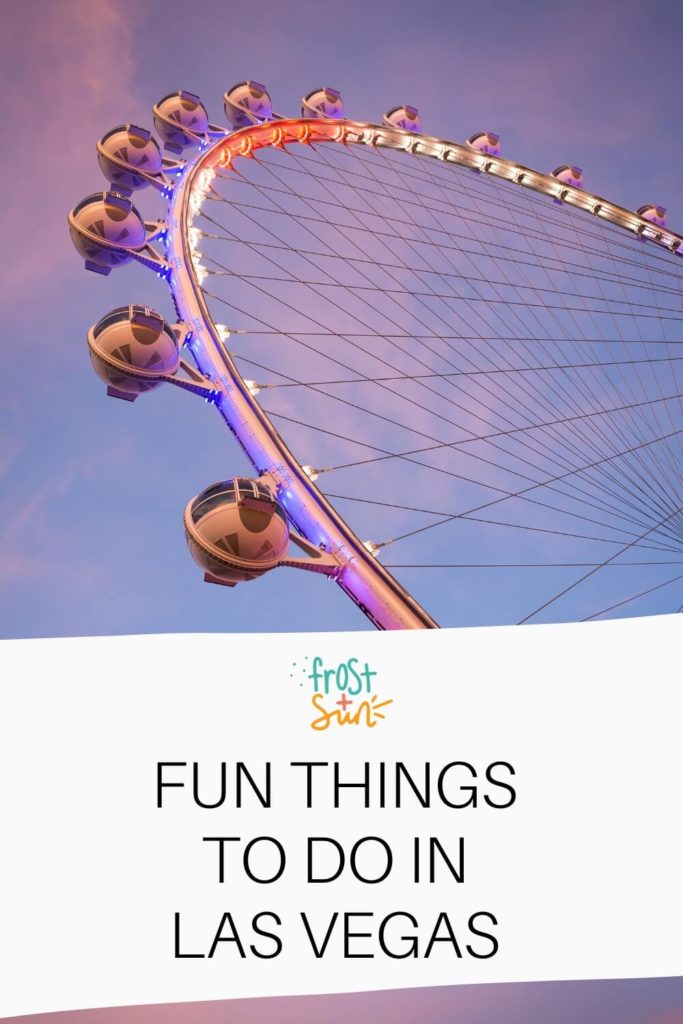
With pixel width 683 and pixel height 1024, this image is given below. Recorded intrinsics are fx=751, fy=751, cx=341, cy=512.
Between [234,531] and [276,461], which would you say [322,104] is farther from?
[234,531]

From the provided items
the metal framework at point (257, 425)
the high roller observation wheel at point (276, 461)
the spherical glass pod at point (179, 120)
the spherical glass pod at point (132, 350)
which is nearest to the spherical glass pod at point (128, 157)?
the metal framework at point (257, 425)

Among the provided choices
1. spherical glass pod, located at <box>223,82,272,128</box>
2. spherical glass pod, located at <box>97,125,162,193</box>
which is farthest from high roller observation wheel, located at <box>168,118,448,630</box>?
spherical glass pod, located at <box>223,82,272,128</box>

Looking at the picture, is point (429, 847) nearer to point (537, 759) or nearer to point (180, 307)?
point (537, 759)

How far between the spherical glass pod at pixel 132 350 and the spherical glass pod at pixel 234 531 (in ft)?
2.67

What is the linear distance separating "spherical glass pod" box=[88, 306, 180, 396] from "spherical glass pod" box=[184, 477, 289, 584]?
2.67ft

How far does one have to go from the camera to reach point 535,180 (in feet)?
27.3

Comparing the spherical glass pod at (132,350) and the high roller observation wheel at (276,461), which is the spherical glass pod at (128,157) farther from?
the spherical glass pod at (132,350)

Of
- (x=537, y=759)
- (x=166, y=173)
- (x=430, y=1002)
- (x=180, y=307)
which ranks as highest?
(x=166, y=173)

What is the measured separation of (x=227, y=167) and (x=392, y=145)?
8.56ft

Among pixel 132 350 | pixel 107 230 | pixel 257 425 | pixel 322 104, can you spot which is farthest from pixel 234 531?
pixel 322 104

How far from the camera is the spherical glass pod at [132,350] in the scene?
3.19 meters

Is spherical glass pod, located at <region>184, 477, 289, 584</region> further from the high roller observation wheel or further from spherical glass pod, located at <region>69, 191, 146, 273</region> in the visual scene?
spherical glass pod, located at <region>69, 191, 146, 273</region>

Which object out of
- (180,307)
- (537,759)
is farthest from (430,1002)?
(180,307)

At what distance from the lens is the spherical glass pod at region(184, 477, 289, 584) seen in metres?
2.60
